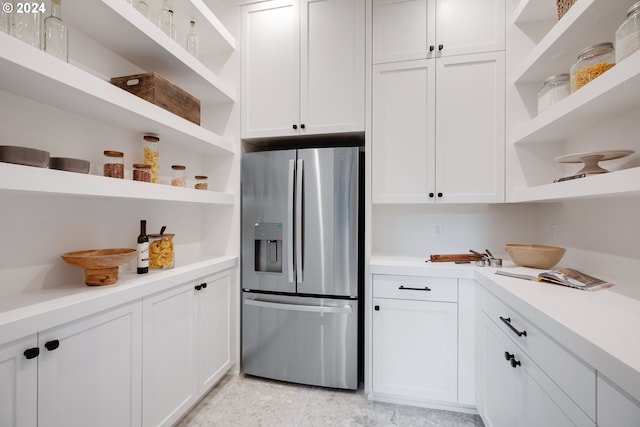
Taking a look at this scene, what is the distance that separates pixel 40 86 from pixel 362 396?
2.39 meters

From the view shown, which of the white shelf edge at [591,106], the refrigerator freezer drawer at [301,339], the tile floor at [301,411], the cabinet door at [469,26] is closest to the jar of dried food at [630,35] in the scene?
the white shelf edge at [591,106]

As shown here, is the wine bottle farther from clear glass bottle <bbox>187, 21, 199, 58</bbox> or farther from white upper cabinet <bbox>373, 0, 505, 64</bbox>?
white upper cabinet <bbox>373, 0, 505, 64</bbox>

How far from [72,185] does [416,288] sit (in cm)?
184

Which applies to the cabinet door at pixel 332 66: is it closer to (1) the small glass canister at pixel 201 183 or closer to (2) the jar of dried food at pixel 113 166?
(1) the small glass canister at pixel 201 183

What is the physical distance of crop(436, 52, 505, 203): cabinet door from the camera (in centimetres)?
188

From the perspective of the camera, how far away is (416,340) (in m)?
1.81

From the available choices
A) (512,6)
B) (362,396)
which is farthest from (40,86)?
(512,6)

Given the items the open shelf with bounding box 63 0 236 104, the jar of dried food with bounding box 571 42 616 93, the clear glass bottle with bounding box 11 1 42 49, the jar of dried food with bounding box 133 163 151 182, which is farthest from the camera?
the jar of dried food with bounding box 133 163 151 182

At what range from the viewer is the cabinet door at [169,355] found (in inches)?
54.7

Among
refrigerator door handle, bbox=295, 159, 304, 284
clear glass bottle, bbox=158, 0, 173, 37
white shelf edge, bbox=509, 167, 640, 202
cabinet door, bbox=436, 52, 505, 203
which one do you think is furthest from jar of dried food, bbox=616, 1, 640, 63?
clear glass bottle, bbox=158, 0, 173, 37

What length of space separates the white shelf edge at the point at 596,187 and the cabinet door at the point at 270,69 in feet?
5.27

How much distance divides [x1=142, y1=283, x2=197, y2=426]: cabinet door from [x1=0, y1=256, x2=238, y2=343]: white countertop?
9 centimetres

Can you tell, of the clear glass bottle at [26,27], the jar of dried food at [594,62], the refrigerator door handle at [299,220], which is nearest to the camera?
the clear glass bottle at [26,27]

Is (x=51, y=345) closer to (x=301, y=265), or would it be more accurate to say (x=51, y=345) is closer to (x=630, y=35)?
(x=301, y=265)
